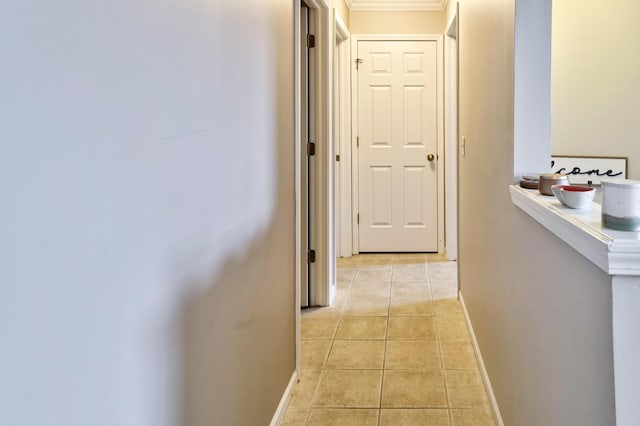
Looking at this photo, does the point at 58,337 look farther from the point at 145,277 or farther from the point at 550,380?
the point at 550,380

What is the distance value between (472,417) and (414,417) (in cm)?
23

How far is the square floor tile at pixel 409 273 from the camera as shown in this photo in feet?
14.0

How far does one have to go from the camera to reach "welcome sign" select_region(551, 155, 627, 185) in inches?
126

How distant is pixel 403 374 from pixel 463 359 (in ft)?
1.18

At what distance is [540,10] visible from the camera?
67.7 inches

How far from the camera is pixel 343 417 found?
2.17 m

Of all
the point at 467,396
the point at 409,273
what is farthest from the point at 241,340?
the point at 409,273

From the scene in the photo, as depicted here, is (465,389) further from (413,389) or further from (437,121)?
(437,121)

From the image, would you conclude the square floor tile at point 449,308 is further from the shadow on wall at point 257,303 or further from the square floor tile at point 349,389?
the shadow on wall at point 257,303

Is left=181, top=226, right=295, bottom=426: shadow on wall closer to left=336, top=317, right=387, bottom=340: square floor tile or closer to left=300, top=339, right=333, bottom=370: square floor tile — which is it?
left=300, top=339, right=333, bottom=370: square floor tile

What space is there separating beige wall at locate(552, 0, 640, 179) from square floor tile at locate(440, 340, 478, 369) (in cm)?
138

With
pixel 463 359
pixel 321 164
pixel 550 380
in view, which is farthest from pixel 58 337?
pixel 321 164

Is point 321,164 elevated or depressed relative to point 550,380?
elevated

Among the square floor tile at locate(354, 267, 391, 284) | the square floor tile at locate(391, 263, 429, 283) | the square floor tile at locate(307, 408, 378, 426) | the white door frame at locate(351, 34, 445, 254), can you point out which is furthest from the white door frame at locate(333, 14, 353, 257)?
the square floor tile at locate(307, 408, 378, 426)
